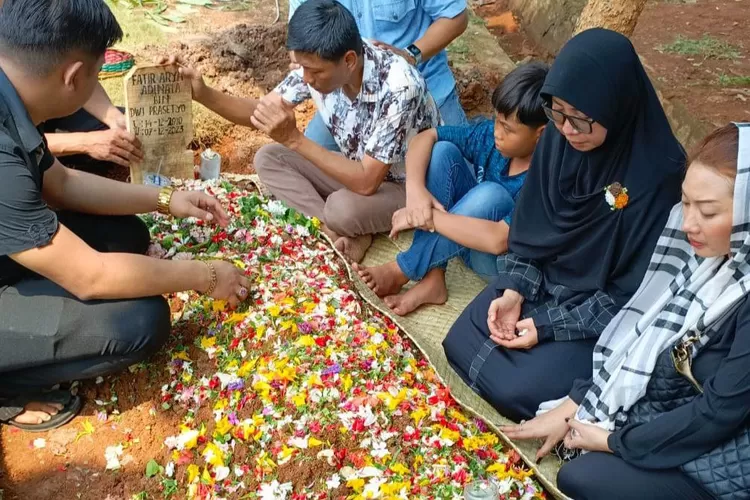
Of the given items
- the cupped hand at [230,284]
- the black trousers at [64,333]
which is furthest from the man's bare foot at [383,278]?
the black trousers at [64,333]

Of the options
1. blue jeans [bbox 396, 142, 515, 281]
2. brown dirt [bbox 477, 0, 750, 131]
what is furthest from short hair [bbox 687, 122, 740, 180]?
brown dirt [bbox 477, 0, 750, 131]

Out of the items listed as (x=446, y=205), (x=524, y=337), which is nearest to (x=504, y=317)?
(x=524, y=337)

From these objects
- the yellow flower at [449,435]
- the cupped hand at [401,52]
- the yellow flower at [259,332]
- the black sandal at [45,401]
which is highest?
the cupped hand at [401,52]

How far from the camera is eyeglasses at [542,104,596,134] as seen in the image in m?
2.65

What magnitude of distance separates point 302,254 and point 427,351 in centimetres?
80

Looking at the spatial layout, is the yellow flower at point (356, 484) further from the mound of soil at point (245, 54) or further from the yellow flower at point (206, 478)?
the mound of soil at point (245, 54)

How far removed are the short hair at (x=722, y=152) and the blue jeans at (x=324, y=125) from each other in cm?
212

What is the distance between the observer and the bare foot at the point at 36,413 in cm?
270

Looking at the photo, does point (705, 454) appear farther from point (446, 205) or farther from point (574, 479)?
point (446, 205)

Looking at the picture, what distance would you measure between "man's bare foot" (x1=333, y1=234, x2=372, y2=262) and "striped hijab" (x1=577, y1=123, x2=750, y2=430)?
1.51 m

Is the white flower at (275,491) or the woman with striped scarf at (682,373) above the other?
the woman with striped scarf at (682,373)

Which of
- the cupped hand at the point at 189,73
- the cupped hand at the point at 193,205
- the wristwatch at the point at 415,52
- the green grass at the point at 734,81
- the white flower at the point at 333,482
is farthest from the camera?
the green grass at the point at 734,81

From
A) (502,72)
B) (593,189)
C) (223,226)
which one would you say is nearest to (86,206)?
(223,226)

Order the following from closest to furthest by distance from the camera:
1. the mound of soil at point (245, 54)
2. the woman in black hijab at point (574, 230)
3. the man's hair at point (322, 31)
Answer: the woman in black hijab at point (574, 230) → the man's hair at point (322, 31) → the mound of soil at point (245, 54)
